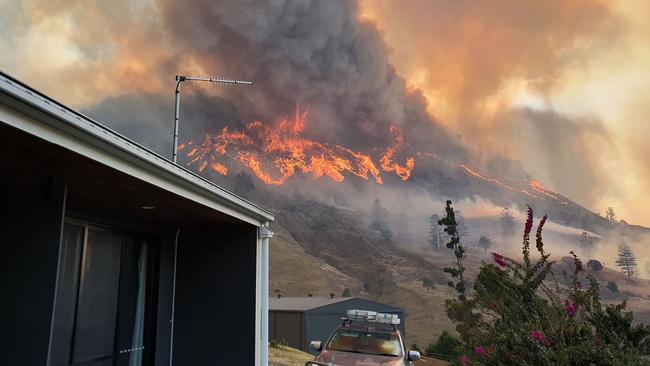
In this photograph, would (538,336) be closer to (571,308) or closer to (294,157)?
(571,308)

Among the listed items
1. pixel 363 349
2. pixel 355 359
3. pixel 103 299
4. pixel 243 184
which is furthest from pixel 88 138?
pixel 243 184

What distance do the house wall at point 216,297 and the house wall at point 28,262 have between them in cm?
310

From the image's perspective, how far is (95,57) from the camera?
99.3 meters

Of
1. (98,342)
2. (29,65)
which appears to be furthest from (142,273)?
(29,65)

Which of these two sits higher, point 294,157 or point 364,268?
point 294,157

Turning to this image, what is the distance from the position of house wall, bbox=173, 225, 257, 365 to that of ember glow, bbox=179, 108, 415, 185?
101 metres

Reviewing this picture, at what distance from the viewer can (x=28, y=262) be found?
3.33 meters

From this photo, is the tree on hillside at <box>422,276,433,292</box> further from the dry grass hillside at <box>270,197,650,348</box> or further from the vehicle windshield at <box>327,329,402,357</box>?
the vehicle windshield at <box>327,329,402,357</box>

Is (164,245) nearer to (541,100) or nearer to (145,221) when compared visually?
(145,221)

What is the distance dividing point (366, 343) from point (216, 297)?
9.27 feet

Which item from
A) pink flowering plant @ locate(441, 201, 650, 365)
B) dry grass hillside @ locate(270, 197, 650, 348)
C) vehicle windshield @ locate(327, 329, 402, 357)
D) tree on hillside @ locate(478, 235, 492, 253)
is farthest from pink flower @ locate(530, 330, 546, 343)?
tree on hillside @ locate(478, 235, 492, 253)

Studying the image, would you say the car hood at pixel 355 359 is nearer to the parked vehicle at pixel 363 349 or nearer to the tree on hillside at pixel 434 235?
the parked vehicle at pixel 363 349

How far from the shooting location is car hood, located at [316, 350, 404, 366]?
→ 22.8 feet

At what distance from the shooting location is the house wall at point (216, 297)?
623cm
